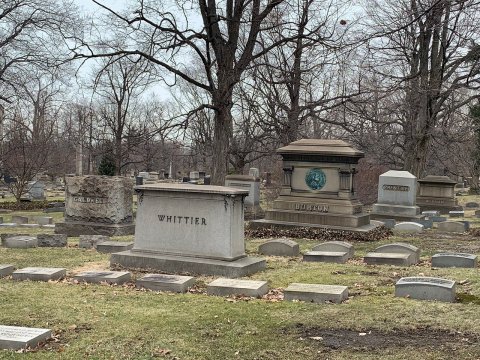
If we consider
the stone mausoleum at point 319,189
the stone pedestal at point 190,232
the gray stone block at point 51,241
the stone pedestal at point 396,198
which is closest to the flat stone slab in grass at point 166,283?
the stone pedestal at point 190,232

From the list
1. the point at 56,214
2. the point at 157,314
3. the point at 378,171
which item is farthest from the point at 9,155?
the point at 157,314

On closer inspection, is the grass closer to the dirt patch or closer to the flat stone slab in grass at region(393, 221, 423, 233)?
the dirt patch

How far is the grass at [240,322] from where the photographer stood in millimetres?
5102

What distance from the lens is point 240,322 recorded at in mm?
6016

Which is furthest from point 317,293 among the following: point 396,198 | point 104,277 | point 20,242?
point 396,198

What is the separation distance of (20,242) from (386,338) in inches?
371

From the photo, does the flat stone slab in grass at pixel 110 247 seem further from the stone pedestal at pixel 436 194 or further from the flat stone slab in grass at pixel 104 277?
the stone pedestal at pixel 436 194

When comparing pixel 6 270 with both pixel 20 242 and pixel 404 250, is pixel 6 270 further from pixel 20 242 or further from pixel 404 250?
pixel 404 250

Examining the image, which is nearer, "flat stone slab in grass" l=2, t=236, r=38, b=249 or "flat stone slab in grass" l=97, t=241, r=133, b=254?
"flat stone slab in grass" l=97, t=241, r=133, b=254

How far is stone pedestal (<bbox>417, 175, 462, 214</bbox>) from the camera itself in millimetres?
27797

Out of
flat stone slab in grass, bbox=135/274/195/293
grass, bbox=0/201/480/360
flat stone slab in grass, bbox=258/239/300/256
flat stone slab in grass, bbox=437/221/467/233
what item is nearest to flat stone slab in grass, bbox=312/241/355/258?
flat stone slab in grass, bbox=258/239/300/256

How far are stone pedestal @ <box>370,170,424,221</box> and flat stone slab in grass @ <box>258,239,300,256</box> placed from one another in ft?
37.3

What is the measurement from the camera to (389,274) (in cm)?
910

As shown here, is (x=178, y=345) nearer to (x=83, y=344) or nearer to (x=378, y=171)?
(x=83, y=344)
